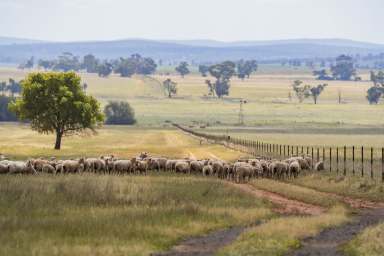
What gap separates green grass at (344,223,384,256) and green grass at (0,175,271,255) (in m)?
4.71

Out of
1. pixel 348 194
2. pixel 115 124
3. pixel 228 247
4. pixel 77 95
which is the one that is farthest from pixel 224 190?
pixel 115 124

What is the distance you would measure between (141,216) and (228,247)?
637 cm

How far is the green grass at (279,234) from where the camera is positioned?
22.8 metres

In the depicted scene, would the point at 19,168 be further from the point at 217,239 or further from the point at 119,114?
the point at 119,114

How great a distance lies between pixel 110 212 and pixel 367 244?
9502mm

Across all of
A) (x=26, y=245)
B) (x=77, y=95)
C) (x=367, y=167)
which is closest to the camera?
(x=26, y=245)

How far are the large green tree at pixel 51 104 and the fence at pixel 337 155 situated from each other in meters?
14.0

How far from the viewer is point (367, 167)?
5297 centimetres

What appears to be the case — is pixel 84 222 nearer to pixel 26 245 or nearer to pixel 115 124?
pixel 26 245

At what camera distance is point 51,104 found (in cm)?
8456

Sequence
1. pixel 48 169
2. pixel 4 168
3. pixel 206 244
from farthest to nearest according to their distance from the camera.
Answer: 1. pixel 48 169
2. pixel 4 168
3. pixel 206 244

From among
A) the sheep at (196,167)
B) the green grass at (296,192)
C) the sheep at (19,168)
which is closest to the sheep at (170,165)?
the sheep at (196,167)

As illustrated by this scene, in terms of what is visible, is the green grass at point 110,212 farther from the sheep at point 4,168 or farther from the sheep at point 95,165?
the sheep at point 95,165

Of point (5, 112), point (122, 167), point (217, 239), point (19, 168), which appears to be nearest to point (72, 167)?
point (122, 167)
